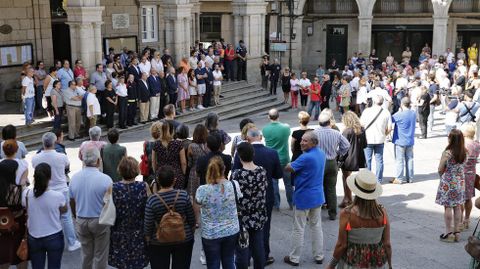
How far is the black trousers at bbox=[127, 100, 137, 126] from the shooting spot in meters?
16.4

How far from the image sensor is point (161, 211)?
5.95m

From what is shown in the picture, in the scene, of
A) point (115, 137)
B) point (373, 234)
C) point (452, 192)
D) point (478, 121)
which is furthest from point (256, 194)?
point (478, 121)

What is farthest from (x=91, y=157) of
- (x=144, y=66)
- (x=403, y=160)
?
(x=144, y=66)

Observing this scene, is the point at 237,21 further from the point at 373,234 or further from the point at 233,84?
the point at 373,234

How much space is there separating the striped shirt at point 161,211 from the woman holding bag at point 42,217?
1152 millimetres

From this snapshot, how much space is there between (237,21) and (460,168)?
15.9m

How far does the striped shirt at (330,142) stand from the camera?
895 cm

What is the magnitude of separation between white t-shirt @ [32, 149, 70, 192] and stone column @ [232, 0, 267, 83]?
1626cm

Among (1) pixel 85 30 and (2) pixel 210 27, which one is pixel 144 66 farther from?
(2) pixel 210 27

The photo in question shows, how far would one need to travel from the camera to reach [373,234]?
18.1 ft

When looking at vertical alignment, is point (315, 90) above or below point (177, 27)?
below

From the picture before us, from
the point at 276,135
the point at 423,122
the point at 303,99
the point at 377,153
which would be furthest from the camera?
the point at 303,99

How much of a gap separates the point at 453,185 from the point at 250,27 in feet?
51.9

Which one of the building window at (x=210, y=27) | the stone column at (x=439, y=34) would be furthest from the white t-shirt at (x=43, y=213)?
the building window at (x=210, y=27)
